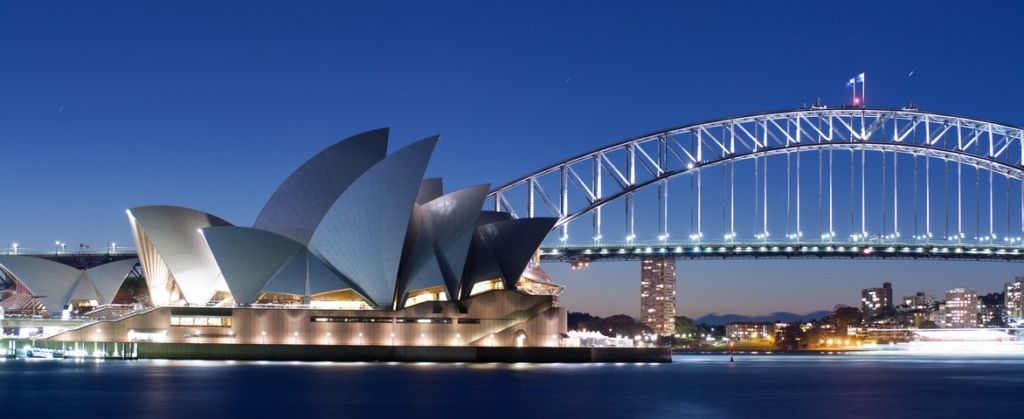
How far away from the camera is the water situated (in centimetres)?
3522

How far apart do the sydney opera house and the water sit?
255 inches

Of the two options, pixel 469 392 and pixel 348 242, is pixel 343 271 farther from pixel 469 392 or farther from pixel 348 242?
pixel 469 392

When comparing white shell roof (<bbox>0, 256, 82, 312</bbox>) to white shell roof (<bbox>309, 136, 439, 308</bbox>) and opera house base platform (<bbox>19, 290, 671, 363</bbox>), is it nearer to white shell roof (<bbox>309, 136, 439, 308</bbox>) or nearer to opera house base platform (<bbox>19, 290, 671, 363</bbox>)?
opera house base platform (<bbox>19, 290, 671, 363</bbox>)

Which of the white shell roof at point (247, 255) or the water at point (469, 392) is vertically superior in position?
the white shell roof at point (247, 255)

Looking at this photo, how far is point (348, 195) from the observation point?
6506cm

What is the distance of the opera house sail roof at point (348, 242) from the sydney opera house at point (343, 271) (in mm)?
59

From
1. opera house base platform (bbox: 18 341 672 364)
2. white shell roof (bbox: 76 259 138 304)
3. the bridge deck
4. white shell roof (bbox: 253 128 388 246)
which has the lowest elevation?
opera house base platform (bbox: 18 341 672 364)

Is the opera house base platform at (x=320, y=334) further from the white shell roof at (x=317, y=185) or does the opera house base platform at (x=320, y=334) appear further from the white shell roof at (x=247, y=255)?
the white shell roof at (x=317, y=185)

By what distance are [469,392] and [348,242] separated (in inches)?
1004

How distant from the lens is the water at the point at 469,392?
116 ft

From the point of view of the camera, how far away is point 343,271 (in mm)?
67750

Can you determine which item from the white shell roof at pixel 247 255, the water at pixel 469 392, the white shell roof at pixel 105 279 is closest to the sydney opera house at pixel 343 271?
the white shell roof at pixel 247 255

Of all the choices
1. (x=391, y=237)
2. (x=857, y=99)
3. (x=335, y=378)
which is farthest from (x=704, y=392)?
(x=857, y=99)

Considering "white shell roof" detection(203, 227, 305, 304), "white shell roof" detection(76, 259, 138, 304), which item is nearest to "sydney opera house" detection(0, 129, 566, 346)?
"white shell roof" detection(203, 227, 305, 304)
